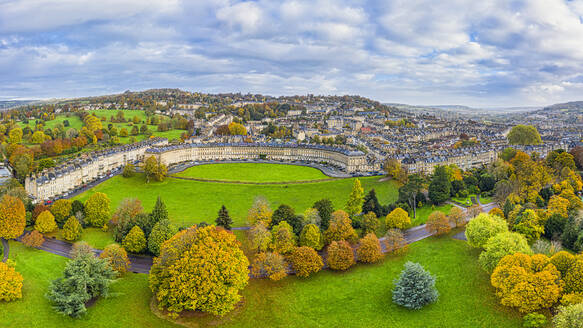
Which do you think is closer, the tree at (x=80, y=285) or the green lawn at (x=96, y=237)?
the tree at (x=80, y=285)

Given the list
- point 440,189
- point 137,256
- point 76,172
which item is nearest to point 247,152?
point 76,172

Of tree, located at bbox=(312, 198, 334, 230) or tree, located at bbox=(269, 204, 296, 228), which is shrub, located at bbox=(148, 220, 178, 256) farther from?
tree, located at bbox=(312, 198, 334, 230)

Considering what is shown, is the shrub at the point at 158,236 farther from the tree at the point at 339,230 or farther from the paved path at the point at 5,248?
the tree at the point at 339,230

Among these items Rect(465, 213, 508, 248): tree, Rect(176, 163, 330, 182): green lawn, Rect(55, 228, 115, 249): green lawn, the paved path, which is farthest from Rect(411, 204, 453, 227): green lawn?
the paved path

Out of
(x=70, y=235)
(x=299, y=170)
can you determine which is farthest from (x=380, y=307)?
(x=299, y=170)

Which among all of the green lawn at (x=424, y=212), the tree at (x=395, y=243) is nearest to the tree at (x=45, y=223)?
the tree at (x=395, y=243)

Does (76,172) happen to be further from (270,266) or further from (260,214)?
(270,266)

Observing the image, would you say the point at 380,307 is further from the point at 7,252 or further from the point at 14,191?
the point at 14,191
